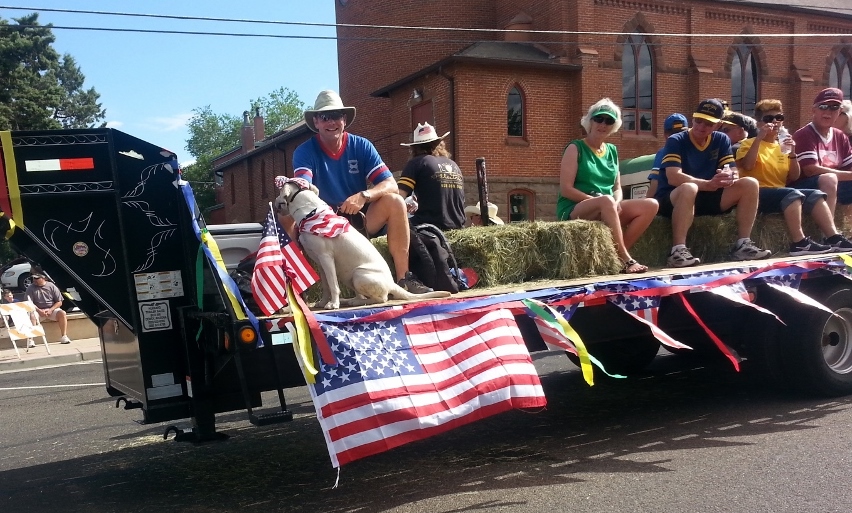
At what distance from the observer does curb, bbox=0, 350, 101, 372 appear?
12789mm

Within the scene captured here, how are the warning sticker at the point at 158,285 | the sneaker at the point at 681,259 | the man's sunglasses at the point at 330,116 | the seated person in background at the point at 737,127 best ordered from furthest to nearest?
the seated person in background at the point at 737,127 → the sneaker at the point at 681,259 → the man's sunglasses at the point at 330,116 → the warning sticker at the point at 158,285

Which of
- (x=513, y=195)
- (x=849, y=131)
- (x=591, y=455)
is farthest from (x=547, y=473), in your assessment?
(x=513, y=195)

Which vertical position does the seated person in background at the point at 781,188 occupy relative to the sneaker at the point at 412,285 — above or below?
above

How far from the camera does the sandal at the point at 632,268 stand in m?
6.09

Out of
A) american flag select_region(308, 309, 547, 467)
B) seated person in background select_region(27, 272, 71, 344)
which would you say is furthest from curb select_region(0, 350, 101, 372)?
american flag select_region(308, 309, 547, 467)

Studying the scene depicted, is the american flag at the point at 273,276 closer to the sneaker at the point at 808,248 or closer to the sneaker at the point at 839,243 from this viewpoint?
the sneaker at the point at 808,248

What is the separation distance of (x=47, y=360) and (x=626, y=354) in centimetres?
1020

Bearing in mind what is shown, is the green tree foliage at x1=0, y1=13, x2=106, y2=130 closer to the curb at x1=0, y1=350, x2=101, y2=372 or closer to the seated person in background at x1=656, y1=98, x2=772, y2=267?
the curb at x1=0, y1=350, x2=101, y2=372

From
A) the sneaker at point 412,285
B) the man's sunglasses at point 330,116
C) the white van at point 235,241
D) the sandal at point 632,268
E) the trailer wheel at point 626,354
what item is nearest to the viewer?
the sneaker at point 412,285

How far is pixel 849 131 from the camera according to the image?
8.20 meters

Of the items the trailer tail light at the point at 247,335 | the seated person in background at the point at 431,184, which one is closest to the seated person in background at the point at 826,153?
the seated person in background at the point at 431,184

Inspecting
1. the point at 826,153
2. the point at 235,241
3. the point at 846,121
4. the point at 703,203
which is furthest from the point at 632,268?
the point at 235,241

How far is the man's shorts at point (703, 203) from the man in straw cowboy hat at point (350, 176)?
9.48 ft

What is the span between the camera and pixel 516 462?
5129 mm
